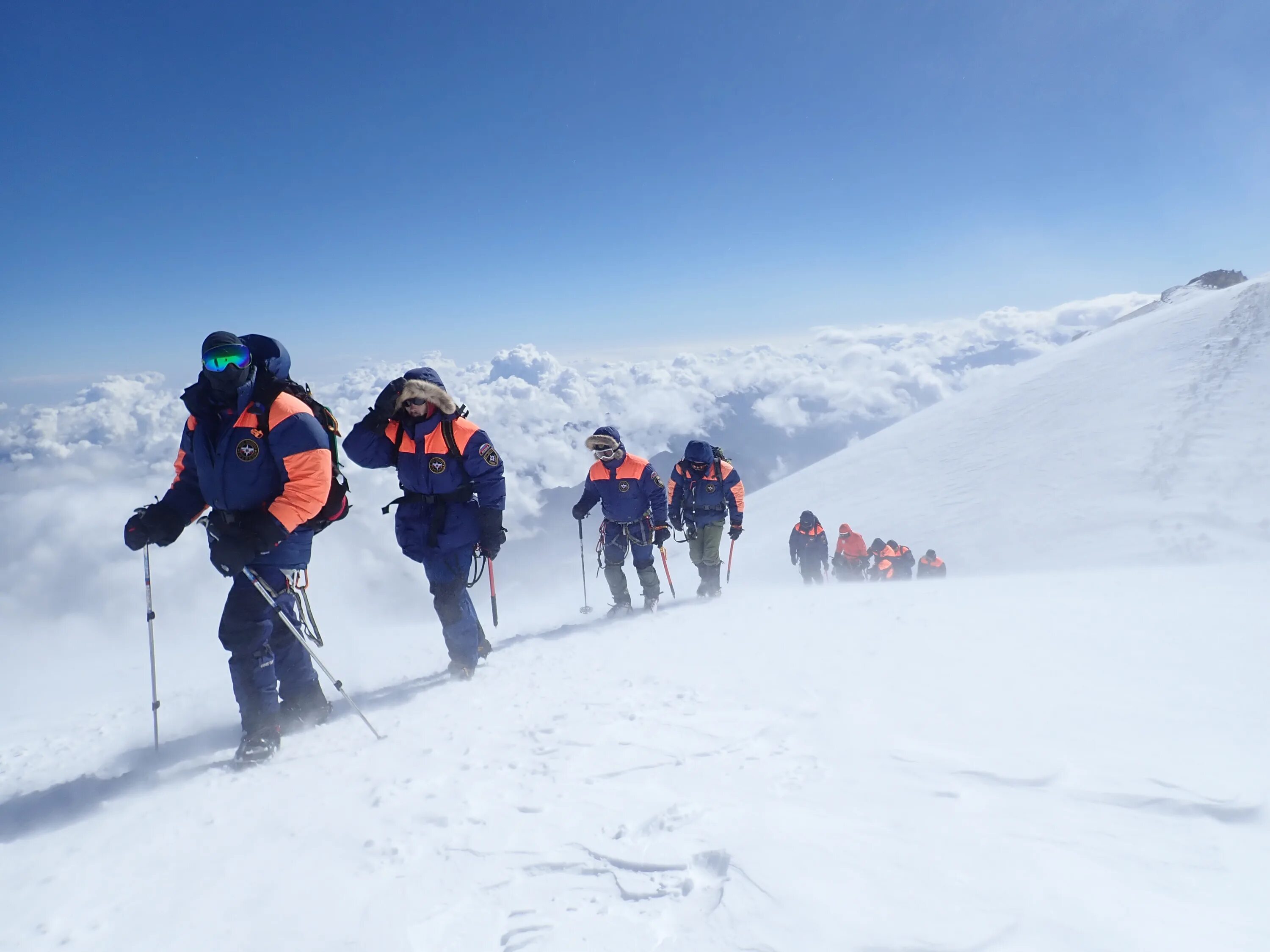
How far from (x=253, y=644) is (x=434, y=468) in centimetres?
200

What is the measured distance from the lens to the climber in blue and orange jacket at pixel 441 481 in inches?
215

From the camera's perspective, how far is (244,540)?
409cm

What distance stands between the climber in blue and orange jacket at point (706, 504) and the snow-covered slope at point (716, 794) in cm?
264

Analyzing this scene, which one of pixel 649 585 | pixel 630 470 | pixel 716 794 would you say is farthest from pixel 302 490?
pixel 649 585

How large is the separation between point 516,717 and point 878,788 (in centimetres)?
257

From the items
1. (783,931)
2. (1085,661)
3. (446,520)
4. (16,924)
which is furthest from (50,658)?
(1085,661)

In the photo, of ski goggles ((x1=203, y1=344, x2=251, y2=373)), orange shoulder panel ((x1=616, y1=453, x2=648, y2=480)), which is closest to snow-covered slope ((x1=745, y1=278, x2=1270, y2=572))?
orange shoulder panel ((x1=616, y1=453, x2=648, y2=480))

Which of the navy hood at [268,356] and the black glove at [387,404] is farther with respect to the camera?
the black glove at [387,404]

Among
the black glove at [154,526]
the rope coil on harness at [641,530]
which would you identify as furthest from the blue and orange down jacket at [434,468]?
the rope coil on harness at [641,530]

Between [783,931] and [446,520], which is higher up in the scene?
[446,520]

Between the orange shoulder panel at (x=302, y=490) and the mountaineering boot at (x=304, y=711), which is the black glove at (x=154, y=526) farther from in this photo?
the mountaineering boot at (x=304, y=711)

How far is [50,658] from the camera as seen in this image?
1038 centimetres

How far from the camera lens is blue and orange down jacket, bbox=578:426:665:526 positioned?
873cm

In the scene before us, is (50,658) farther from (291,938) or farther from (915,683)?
(915,683)
